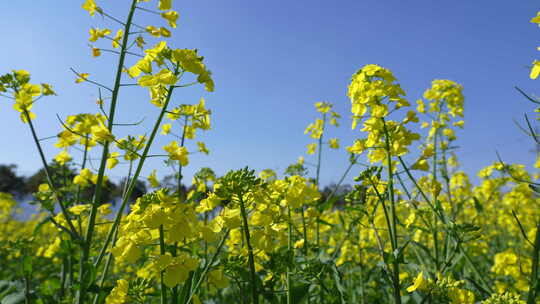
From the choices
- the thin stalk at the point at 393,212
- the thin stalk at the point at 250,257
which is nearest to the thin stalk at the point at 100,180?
the thin stalk at the point at 250,257

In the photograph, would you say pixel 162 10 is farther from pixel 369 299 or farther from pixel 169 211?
pixel 369 299

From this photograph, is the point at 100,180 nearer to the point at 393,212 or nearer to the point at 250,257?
the point at 250,257

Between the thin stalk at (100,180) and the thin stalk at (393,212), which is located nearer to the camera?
the thin stalk at (100,180)

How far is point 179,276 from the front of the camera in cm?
131

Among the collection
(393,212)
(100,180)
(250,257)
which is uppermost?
(100,180)

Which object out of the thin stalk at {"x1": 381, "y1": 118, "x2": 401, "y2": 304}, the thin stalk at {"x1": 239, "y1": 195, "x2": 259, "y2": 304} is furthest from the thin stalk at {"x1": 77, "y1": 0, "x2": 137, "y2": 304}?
the thin stalk at {"x1": 381, "y1": 118, "x2": 401, "y2": 304}

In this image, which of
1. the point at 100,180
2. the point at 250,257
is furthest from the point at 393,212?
the point at 100,180

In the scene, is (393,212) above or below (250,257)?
above

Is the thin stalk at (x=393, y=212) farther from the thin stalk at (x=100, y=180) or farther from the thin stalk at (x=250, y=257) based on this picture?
the thin stalk at (x=100, y=180)

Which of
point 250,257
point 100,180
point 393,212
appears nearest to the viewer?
point 250,257

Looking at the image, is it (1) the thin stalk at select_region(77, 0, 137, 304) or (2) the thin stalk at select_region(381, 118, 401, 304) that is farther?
(2) the thin stalk at select_region(381, 118, 401, 304)

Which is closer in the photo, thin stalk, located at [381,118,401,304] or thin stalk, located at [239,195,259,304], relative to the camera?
A: thin stalk, located at [239,195,259,304]

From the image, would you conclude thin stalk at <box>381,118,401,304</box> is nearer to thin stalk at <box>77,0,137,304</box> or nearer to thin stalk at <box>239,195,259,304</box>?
thin stalk at <box>239,195,259,304</box>

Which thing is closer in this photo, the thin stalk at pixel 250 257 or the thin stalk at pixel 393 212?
the thin stalk at pixel 250 257
